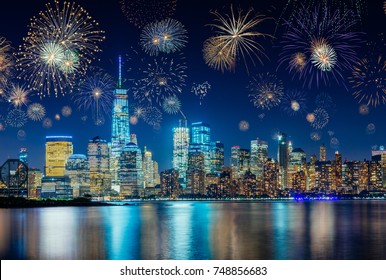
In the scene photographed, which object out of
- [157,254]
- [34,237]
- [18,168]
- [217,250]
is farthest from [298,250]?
[18,168]

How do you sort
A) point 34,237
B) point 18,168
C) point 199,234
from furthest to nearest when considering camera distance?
1. point 18,168
2. point 199,234
3. point 34,237

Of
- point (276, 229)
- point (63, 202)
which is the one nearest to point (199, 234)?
point (276, 229)

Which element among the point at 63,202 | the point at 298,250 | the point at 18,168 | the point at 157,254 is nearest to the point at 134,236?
the point at 157,254

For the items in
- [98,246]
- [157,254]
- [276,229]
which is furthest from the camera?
[276,229]

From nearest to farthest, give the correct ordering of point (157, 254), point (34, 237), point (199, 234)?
point (157, 254)
point (34, 237)
point (199, 234)
